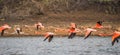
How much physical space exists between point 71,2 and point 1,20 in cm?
738

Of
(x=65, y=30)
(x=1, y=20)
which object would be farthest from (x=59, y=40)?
(x=1, y=20)

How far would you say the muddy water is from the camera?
3111cm

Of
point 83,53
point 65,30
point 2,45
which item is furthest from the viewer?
point 65,30

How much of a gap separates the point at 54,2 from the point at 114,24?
24.7ft

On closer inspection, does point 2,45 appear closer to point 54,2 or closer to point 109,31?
point 109,31

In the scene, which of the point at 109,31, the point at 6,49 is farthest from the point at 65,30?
the point at 6,49

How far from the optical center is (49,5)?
4925 cm

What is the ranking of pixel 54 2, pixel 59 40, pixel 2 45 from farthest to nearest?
pixel 54 2, pixel 59 40, pixel 2 45

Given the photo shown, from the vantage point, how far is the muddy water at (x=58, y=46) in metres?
31.1

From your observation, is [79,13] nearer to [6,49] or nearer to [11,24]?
[11,24]

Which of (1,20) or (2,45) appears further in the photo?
(1,20)

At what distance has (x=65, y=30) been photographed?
43.0 meters

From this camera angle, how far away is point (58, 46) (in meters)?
35.0

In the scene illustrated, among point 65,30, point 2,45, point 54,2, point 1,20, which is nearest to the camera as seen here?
point 2,45
